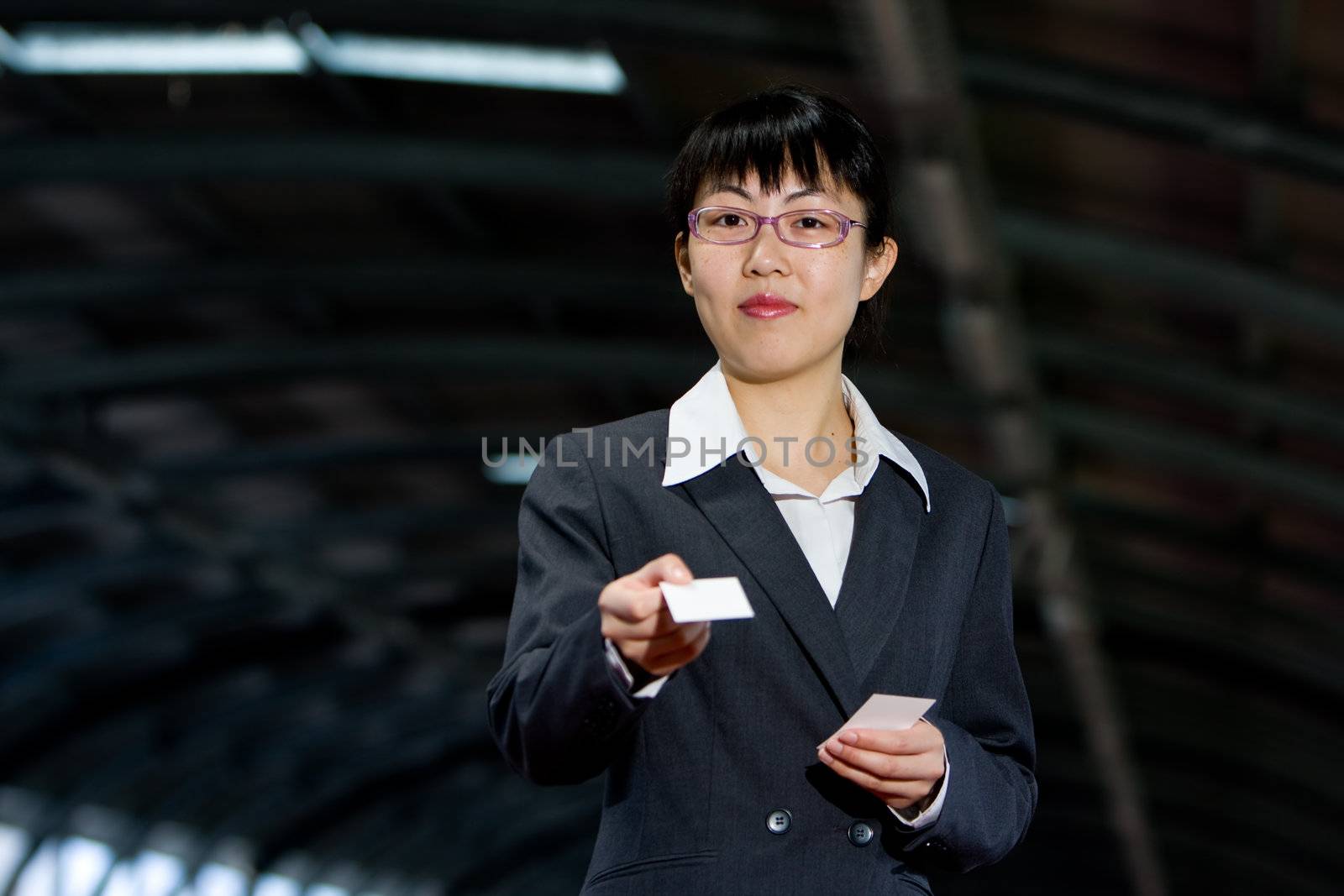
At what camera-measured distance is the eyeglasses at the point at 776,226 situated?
2160 millimetres

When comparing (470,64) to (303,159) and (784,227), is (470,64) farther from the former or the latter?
(784,227)

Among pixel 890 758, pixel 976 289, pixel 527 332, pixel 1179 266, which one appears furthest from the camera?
pixel 527 332

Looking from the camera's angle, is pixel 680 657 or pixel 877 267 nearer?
pixel 680 657

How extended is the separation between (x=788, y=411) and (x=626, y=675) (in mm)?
513

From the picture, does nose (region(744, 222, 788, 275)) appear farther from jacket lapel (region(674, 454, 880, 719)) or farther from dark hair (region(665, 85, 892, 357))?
jacket lapel (region(674, 454, 880, 719))

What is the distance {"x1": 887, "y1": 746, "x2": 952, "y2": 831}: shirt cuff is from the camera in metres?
1.98

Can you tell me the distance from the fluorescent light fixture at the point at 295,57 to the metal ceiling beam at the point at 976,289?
8.28 feet

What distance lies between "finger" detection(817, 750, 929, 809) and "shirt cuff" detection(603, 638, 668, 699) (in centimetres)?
20

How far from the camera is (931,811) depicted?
1993mm

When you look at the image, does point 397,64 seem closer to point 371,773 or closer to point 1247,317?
point 1247,317

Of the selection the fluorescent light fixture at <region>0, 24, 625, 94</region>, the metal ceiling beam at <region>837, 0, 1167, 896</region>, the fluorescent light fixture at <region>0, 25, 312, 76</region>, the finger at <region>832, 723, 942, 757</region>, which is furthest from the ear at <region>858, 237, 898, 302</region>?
Answer: the fluorescent light fixture at <region>0, 25, 312, 76</region>

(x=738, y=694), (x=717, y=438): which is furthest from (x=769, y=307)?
(x=738, y=694)

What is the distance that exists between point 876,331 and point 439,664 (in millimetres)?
24258

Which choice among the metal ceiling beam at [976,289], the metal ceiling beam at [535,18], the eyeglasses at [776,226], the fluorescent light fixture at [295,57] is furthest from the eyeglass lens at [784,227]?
the fluorescent light fixture at [295,57]
